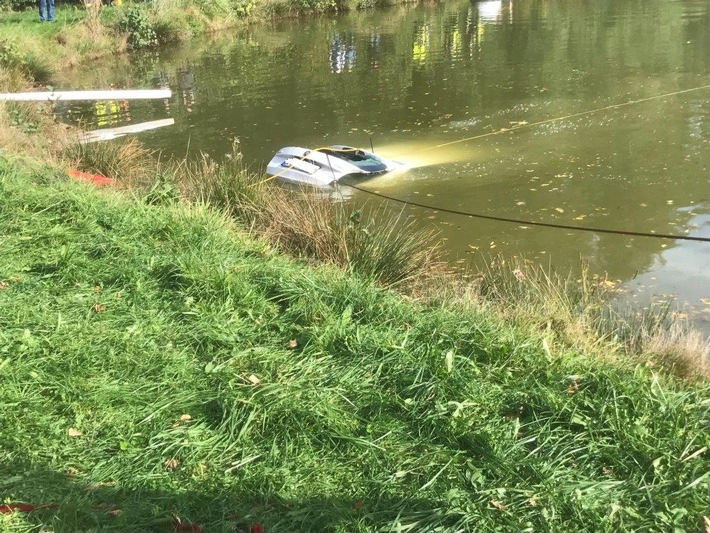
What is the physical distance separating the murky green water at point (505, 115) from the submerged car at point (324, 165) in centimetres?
31

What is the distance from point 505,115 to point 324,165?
5290 millimetres

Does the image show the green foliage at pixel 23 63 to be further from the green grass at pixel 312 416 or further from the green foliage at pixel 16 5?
the green grass at pixel 312 416

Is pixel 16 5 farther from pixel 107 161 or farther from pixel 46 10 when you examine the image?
pixel 107 161

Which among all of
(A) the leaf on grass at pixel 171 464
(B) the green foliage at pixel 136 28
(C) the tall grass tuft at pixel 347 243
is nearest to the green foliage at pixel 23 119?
(C) the tall grass tuft at pixel 347 243

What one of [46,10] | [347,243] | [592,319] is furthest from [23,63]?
[592,319]

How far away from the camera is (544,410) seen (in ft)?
12.8

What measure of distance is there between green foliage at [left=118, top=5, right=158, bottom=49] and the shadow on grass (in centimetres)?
2630

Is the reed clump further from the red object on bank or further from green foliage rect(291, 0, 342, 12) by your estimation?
green foliage rect(291, 0, 342, 12)

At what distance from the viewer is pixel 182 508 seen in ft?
10.8

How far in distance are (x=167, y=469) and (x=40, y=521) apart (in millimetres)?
626

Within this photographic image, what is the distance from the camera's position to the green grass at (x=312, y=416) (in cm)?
328

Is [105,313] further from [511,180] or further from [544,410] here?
[511,180]

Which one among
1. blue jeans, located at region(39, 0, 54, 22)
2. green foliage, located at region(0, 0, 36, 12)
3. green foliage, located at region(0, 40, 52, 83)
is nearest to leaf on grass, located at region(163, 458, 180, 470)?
green foliage, located at region(0, 40, 52, 83)

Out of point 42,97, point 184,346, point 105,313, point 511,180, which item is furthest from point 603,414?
point 42,97
